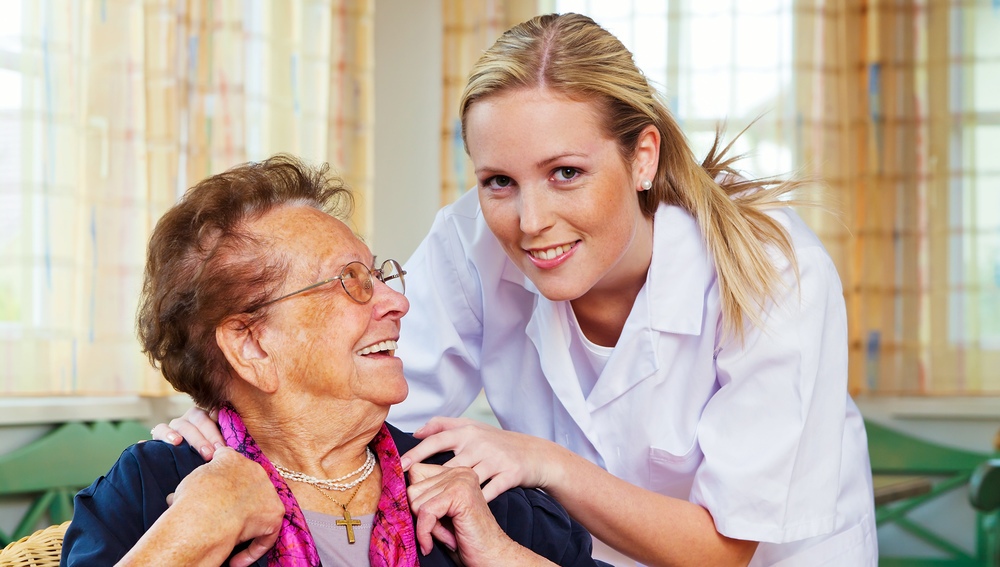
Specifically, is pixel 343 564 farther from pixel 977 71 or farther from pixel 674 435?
pixel 977 71

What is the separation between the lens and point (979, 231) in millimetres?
3871

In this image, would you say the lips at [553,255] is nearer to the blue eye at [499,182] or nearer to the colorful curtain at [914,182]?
the blue eye at [499,182]

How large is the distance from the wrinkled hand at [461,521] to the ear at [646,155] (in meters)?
0.61

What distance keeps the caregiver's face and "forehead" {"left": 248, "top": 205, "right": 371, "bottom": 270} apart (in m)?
0.25

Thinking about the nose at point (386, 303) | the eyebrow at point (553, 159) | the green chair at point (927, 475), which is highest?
the eyebrow at point (553, 159)

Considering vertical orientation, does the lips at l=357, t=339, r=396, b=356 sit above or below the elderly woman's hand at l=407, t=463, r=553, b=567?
above

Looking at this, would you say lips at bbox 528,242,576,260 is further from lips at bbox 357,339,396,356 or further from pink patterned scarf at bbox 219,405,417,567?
pink patterned scarf at bbox 219,405,417,567

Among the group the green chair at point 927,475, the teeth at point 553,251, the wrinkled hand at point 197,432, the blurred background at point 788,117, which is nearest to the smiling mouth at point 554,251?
the teeth at point 553,251

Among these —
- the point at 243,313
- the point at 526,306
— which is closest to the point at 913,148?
the point at 526,306

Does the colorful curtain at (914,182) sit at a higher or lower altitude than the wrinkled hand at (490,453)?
higher

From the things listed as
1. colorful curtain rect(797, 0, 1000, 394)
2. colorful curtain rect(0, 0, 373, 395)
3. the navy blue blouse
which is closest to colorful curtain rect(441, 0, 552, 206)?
colorful curtain rect(0, 0, 373, 395)

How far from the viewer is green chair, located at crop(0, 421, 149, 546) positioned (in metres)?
2.54

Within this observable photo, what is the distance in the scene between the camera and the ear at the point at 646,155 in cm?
147

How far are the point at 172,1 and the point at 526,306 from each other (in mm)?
2036
